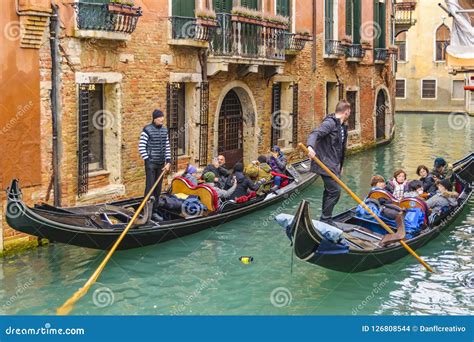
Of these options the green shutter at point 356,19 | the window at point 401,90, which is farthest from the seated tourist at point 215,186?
the window at point 401,90

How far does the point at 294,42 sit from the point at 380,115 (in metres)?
7.29

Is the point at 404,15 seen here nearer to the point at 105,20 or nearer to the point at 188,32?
the point at 188,32

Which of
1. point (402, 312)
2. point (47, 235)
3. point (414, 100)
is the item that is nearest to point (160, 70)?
point (47, 235)

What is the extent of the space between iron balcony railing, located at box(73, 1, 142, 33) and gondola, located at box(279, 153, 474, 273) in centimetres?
349

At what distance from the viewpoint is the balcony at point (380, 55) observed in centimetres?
2011

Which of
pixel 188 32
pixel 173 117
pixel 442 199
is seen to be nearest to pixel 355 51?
pixel 188 32

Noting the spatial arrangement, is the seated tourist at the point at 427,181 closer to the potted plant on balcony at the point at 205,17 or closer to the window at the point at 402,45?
the potted plant on balcony at the point at 205,17

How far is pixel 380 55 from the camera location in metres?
20.2

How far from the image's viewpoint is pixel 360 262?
7.56 meters

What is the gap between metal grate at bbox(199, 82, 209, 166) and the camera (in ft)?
40.6

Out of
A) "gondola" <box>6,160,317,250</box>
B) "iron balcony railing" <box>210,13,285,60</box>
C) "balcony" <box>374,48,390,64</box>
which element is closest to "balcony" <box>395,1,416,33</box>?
"balcony" <box>374,48,390,64</box>

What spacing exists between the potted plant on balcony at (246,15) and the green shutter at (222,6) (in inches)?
14.2

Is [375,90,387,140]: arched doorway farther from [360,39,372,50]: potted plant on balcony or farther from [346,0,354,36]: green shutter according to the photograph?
[346,0,354,36]: green shutter

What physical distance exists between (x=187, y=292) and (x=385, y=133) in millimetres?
15247
